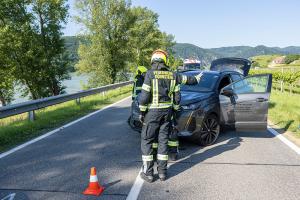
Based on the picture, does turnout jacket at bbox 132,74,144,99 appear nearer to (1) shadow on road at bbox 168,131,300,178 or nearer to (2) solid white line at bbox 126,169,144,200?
(1) shadow on road at bbox 168,131,300,178

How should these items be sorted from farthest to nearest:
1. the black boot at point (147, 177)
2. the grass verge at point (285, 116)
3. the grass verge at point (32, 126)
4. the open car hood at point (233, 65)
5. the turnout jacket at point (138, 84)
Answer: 1. the open car hood at point (233, 65)
2. the grass verge at point (285, 116)
3. the turnout jacket at point (138, 84)
4. the grass verge at point (32, 126)
5. the black boot at point (147, 177)

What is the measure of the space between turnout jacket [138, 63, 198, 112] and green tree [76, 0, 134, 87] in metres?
31.0

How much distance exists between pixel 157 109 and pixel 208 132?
2.38m

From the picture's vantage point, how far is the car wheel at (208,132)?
680cm

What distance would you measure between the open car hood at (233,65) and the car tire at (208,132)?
8219 mm

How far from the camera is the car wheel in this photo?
22.3ft

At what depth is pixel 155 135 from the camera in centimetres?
514

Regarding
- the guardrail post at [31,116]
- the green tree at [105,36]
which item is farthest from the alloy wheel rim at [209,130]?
the green tree at [105,36]

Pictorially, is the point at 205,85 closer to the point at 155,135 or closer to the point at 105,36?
the point at 155,135

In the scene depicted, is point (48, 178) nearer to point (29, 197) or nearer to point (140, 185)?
point (29, 197)

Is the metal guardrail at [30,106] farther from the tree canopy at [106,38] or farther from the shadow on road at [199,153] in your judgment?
the tree canopy at [106,38]

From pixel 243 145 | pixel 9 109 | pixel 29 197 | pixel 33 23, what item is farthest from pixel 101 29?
pixel 29 197

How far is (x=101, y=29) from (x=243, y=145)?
30302mm

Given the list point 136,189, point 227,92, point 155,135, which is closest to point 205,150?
point 227,92
